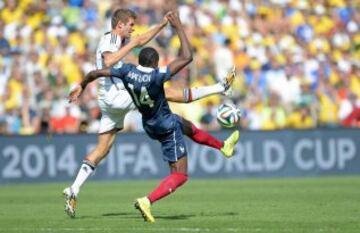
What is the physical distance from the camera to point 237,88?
77.5 ft

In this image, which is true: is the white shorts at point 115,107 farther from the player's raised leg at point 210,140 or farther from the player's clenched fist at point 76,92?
the player's clenched fist at point 76,92

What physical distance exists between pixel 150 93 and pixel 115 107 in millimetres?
1788

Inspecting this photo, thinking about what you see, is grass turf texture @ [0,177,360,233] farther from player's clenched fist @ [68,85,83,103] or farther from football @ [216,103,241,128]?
player's clenched fist @ [68,85,83,103]

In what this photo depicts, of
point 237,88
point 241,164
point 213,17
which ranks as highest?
point 213,17

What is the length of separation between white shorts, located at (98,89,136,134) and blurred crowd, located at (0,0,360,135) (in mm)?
8597

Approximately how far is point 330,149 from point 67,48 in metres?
6.60

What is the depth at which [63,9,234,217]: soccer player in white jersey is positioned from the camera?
12.6 meters

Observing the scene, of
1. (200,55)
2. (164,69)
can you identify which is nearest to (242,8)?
(200,55)

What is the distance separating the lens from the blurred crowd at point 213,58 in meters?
→ 22.9

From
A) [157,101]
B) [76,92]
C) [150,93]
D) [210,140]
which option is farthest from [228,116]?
[76,92]

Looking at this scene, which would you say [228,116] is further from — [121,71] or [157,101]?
[121,71]

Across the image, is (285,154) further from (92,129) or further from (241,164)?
(92,129)

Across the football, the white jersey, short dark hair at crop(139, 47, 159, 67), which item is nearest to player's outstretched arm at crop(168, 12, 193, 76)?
short dark hair at crop(139, 47, 159, 67)

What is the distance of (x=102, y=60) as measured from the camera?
13.3 meters
